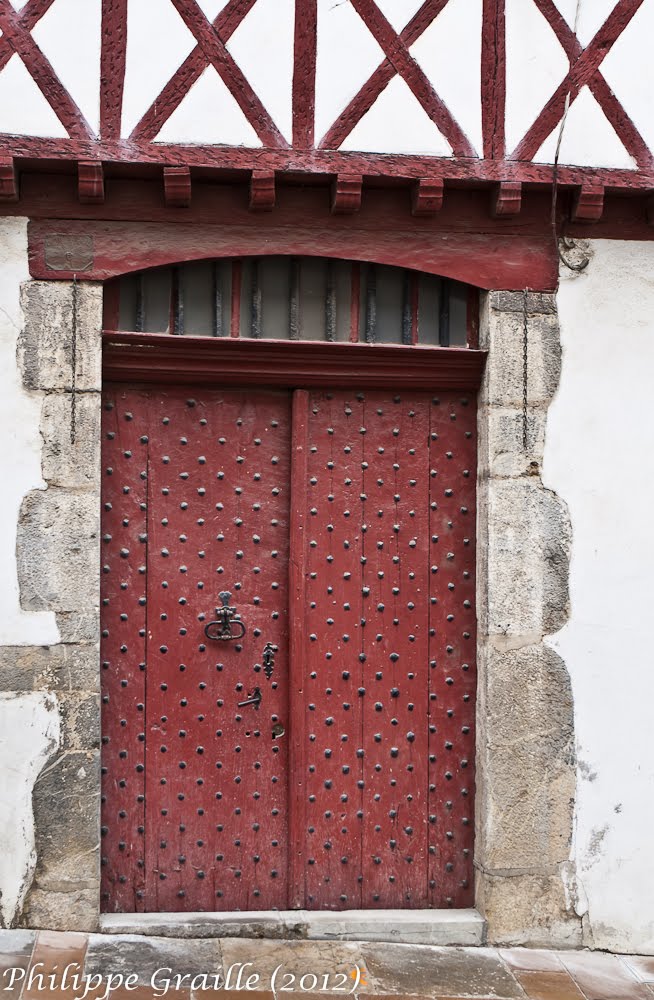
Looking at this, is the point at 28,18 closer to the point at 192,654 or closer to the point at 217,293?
the point at 217,293

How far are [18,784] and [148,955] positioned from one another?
0.76 m

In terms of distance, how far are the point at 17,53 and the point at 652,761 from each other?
354 centimetres

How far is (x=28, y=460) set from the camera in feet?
13.5

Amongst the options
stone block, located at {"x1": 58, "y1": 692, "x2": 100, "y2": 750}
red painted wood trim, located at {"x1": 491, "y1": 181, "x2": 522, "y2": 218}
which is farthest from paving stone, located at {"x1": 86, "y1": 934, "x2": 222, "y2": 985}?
red painted wood trim, located at {"x1": 491, "y1": 181, "x2": 522, "y2": 218}

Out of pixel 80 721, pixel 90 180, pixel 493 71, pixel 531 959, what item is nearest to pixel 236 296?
pixel 90 180

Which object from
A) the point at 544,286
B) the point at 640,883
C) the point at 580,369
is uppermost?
the point at 544,286

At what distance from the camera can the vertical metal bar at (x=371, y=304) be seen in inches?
173

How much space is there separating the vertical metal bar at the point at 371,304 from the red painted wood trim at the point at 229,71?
0.60 metres

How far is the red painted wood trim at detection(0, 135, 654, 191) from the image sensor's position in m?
3.99

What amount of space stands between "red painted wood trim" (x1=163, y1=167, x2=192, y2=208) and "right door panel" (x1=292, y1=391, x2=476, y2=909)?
2.98ft

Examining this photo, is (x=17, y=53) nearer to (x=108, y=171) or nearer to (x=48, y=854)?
(x=108, y=171)

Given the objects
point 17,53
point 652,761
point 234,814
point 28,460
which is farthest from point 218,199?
point 652,761

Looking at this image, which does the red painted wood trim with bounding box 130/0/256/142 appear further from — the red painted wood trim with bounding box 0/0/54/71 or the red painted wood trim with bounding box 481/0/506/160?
the red painted wood trim with bounding box 481/0/506/160

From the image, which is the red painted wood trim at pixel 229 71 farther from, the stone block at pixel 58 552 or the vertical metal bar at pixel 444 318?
the stone block at pixel 58 552
